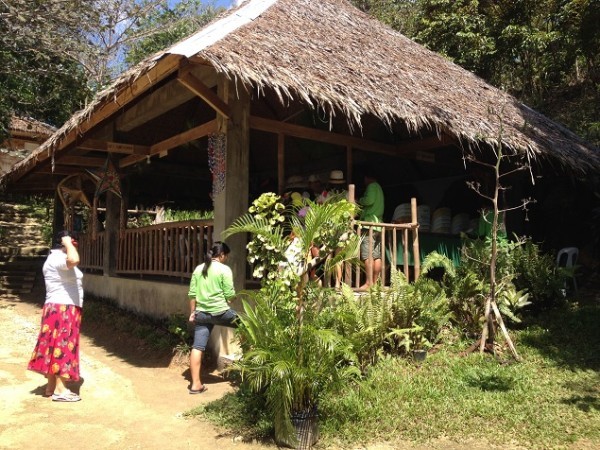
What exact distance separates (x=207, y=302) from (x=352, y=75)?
132 inches

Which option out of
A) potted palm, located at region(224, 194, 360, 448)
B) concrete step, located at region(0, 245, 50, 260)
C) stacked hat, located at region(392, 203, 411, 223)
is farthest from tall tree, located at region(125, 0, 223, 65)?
potted palm, located at region(224, 194, 360, 448)

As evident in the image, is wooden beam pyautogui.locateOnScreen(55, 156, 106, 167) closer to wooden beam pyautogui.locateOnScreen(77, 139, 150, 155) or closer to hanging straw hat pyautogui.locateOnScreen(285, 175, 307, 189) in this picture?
wooden beam pyautogui.locateOnScreen(77, 139, 150, 155)

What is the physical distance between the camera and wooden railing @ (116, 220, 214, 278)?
682cm

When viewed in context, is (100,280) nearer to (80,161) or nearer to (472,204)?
(80,161)

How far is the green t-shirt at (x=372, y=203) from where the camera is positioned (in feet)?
21.8

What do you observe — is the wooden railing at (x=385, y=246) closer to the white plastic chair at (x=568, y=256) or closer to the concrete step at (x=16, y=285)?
the white plastic chair at (x=568, y=256)

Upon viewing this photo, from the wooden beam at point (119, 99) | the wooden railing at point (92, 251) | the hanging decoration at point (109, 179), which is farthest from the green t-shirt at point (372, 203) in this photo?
the wooden railing at point (92, 251)

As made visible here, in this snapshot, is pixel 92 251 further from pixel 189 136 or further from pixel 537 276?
pixel 537 276

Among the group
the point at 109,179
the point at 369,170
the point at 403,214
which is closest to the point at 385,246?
the point at 403,214

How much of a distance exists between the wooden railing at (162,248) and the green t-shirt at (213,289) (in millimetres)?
1450

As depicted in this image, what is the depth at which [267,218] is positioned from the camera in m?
4.52

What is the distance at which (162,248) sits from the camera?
7.84 metres

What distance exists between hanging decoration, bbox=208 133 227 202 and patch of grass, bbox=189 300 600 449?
2453 millimetres

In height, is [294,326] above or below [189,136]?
below
